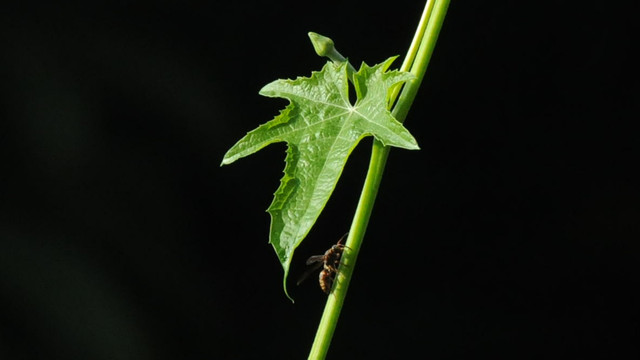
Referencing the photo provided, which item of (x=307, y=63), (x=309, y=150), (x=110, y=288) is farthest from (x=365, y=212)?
(x=110, y=288)

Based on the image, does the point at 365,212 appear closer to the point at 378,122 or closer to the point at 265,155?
the point at 378,122

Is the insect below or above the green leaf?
below

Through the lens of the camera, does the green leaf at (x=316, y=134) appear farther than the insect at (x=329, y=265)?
No

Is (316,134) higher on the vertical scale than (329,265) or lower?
higher

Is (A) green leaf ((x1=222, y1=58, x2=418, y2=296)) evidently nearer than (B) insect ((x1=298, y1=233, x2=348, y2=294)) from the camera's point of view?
Yes
